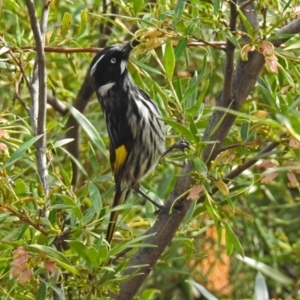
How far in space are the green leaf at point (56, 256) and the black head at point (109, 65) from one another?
1287 mm

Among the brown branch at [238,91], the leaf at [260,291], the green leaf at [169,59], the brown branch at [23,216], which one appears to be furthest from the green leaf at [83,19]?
the leaf at [260,291]

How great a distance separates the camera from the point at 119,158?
3678 mm

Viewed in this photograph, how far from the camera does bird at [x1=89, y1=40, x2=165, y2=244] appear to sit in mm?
3648

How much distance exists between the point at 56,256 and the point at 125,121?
172 centimetres

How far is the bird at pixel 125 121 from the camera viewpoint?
3.65m

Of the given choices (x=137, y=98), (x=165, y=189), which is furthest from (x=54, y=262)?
(x=137, y=98)

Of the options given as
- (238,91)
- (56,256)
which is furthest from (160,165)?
(56,256)

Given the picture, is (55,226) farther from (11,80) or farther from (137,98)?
(137,98)

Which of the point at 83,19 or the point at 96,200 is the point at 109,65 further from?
the point at 96,200

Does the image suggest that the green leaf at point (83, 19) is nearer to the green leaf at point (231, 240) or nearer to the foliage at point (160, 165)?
the foliage at point (160, 165)

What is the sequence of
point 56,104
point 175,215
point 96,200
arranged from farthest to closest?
point 56,104
point 175,215
point 96,200

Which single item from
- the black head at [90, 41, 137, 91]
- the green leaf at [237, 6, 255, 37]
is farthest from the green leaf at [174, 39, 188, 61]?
the black head at [90, 41, 137, 91]

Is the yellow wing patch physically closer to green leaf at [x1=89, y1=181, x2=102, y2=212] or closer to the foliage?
the foliage

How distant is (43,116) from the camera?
2.55m
